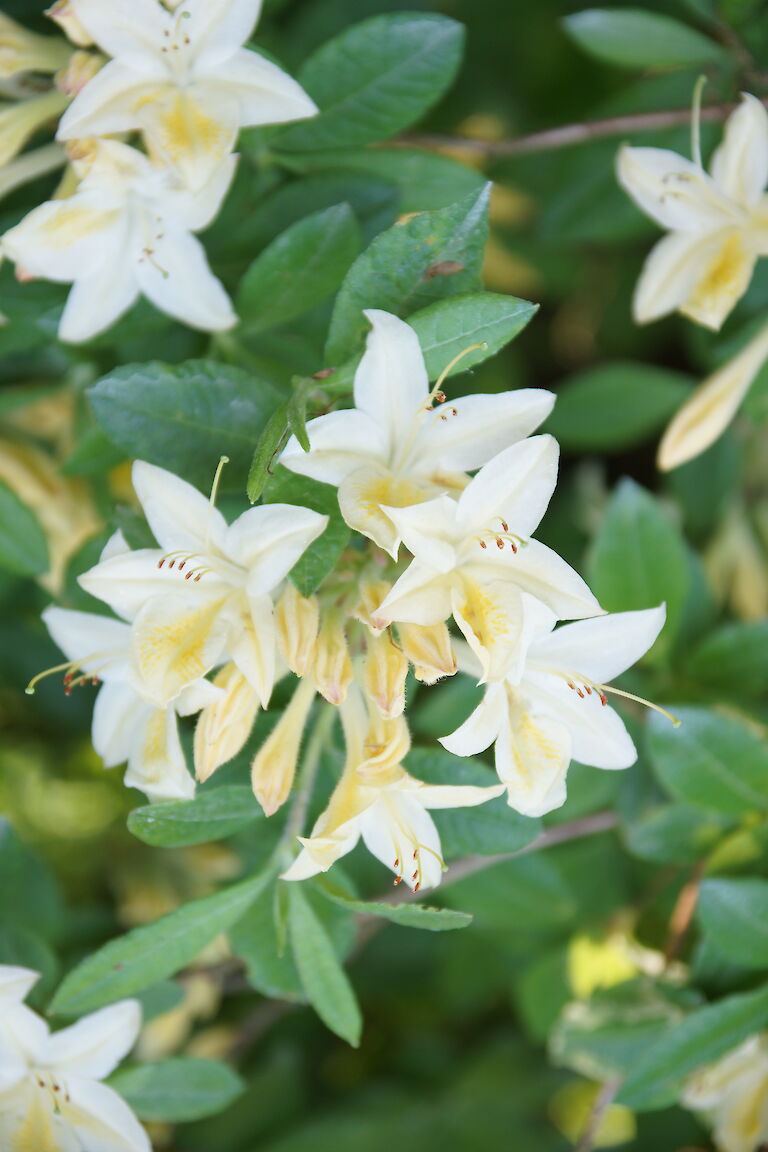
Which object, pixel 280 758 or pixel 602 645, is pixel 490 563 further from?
pixel 280 758

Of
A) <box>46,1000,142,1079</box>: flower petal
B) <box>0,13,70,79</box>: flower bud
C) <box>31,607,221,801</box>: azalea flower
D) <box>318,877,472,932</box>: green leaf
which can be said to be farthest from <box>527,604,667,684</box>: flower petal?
<box>0,13,70,79</box>: flower bud

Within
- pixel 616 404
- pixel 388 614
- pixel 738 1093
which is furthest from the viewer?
pixel 616 404

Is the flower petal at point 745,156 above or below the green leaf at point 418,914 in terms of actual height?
above

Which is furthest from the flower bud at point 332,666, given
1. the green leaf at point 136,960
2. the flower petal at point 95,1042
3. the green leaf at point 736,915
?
the green leaf at point 736,915

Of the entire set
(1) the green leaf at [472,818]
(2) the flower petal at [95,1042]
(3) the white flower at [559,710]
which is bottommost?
(2) the flower petal at [95,1042]

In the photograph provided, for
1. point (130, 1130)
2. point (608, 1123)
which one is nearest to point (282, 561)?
point (130, 1130)

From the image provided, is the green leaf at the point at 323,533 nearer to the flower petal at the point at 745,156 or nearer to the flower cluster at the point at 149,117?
the flower cluster at the point at 149,117

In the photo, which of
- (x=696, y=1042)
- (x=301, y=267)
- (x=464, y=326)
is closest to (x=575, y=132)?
(x=301, y=267)

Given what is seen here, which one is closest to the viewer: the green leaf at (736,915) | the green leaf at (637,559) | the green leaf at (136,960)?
the green leaf at (136,960)
